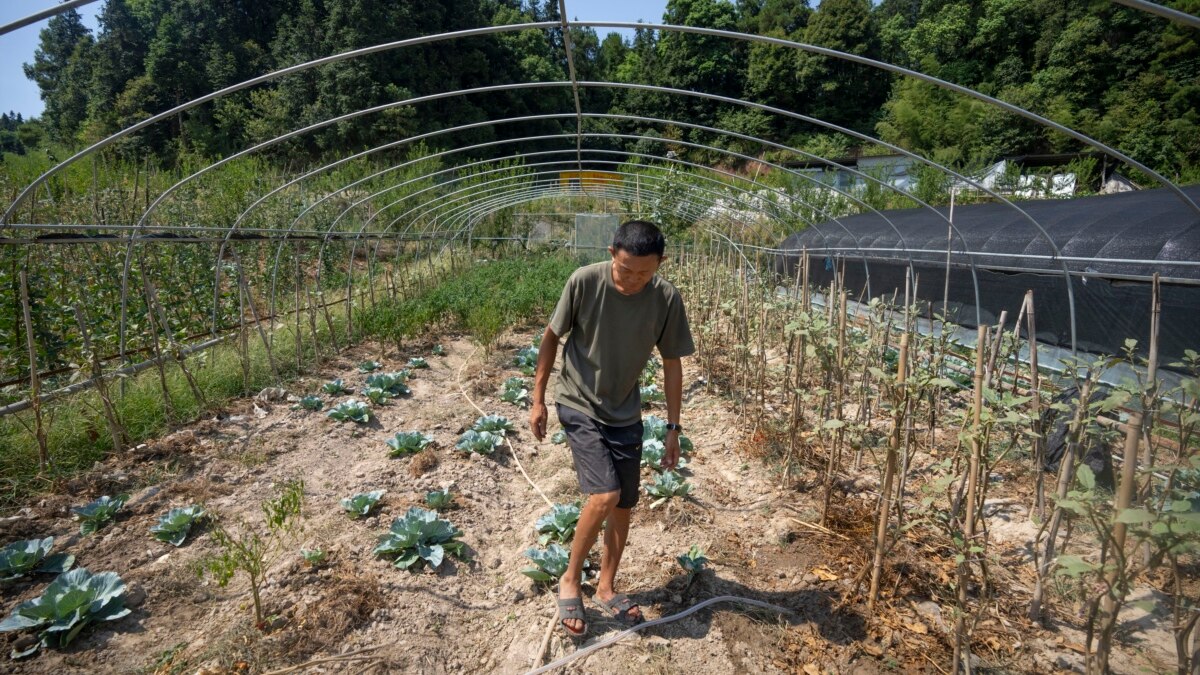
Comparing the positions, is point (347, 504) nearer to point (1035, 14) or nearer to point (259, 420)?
point (259, 420)

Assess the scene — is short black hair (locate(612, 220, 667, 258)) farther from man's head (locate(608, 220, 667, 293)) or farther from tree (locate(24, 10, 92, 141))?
tree (locate(24, 10, 92, 141))

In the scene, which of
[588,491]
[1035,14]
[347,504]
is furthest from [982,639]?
[1035,14]

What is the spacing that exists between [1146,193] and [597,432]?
333 inches

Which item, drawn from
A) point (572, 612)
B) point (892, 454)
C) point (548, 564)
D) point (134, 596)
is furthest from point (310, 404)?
point (892, 454)

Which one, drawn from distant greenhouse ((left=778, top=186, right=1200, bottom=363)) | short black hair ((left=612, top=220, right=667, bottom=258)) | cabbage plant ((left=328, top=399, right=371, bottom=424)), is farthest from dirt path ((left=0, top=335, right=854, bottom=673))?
distant greenhouse ((left=778, top=186, right=1200, bottom=363))

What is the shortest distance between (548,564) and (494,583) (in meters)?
0.36

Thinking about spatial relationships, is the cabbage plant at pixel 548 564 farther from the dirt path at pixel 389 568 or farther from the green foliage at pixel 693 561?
the green foliage at pixel 693 561

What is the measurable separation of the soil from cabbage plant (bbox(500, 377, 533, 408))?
120cm

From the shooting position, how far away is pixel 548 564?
2572mm

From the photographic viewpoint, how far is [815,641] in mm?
2219

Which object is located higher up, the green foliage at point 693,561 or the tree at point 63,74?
the tree at point 63,74

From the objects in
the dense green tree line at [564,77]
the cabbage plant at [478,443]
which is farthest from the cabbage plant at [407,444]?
the dense green tree line at [564,77]

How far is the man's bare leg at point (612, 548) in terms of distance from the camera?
228 cm

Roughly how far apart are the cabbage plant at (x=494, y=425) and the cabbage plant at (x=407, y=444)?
47cm
